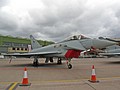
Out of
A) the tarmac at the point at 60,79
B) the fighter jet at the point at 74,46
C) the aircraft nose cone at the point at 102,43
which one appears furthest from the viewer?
the fighter jet at the point at 74,46

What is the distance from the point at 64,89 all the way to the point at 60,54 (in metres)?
8.20

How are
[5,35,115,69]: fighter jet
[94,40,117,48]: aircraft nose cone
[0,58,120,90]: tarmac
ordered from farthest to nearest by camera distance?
[5,35,115,69]: fighter jet < [94,40,117,48]: aircraft nose cone < [0,58,120,90]: tarmac

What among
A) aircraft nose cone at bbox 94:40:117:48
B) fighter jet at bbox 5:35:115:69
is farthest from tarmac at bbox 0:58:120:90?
aircraft nose cone at bbox 94:40:117:48

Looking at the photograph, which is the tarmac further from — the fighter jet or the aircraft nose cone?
the aircraft nose cone

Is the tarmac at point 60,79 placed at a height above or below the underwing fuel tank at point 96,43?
below

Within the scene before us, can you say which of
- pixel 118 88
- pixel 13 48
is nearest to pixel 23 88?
pixel 118 88

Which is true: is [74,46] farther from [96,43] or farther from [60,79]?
[60,79]

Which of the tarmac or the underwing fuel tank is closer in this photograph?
the tarmac

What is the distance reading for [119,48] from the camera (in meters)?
21.8

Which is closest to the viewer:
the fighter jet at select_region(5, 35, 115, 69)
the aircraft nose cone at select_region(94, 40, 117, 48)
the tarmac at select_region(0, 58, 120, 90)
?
the tarmac at select_region(0, 58, 120, 90)

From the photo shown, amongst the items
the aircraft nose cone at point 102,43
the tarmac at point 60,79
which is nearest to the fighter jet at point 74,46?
the aircraft nose cone at point 102,43

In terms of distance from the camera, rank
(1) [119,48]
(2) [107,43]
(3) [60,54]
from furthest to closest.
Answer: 1. (1) [119,48]
2. (3) [60,54]
3. (2) [107,43]

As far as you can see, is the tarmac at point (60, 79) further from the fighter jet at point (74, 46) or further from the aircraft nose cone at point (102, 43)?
the aircraft nose cone at point (102, 43)

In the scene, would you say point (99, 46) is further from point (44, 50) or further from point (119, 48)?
point (119, 48)
